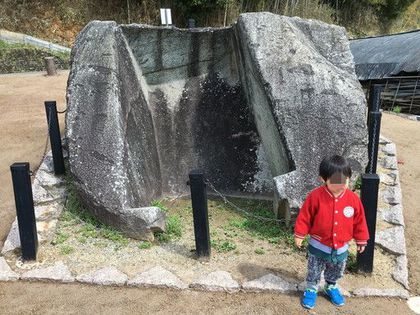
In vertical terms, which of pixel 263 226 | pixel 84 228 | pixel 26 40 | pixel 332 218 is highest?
pixel 26 40

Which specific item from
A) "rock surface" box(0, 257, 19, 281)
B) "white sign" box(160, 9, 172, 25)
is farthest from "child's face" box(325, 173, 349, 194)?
"white sign" box(160, 9, 172, 25)

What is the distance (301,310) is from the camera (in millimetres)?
3527

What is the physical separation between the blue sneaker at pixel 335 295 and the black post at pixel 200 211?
3.58ft

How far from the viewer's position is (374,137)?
5.47 metres

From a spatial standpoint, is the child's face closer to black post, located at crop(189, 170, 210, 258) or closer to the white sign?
black post, located at crop(189, 170, 210, 258)

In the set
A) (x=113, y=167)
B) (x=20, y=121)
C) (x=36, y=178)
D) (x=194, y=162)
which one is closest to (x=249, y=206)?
(x=194, y=162)

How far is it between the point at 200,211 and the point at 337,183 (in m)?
1.26

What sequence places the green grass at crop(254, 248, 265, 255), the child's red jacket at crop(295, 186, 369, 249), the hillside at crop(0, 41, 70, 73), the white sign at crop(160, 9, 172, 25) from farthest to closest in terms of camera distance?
1. the hillside at crop(0, 41, 70, 73)
2. the white sign at crop(160, 9, 172, 25)
3. the green grass at crop(254, 248, 265, 255)
4. the child's red jacket at crop(295, 186, 369, 249)

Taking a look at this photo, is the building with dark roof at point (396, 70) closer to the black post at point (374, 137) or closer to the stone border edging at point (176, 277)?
the black post at point (374, 137)

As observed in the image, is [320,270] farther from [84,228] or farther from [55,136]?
[55,136]

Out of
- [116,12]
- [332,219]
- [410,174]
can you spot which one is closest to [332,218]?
[332,219]

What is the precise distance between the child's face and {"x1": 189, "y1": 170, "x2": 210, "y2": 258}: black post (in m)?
1.07

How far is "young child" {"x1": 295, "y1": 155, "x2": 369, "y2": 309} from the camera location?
321cm

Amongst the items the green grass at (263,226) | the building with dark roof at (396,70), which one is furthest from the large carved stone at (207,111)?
the building with dark roof at (396,70)
